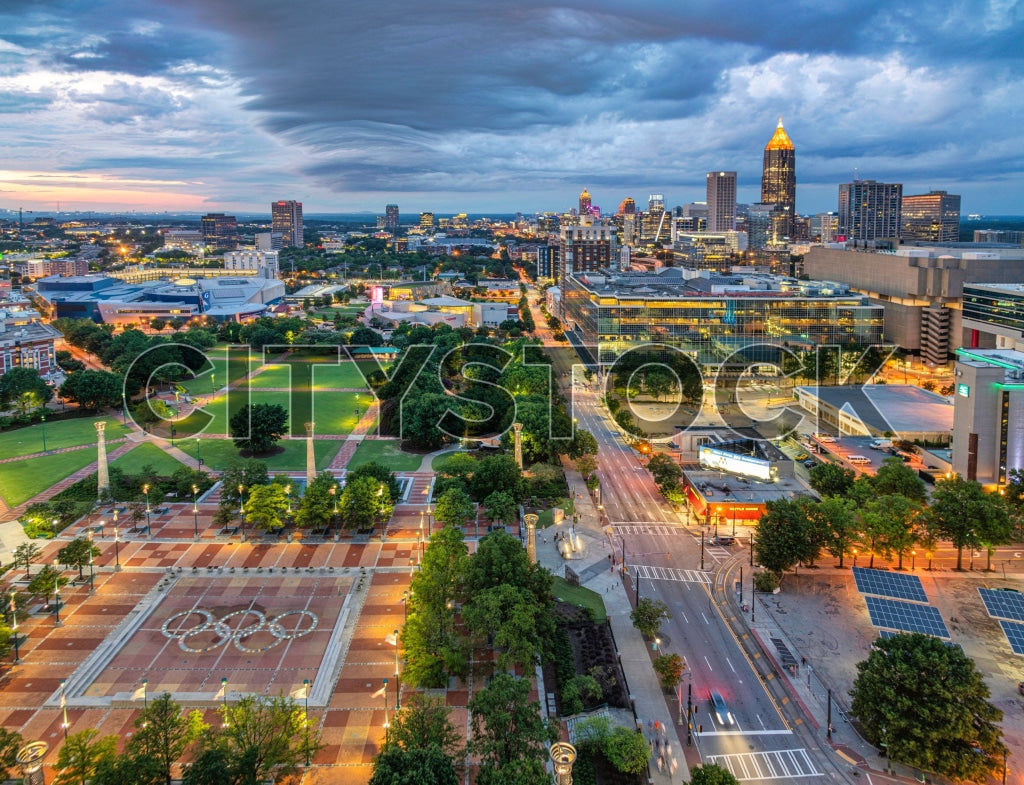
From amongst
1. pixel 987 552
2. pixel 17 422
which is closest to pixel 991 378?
pixel 987 552

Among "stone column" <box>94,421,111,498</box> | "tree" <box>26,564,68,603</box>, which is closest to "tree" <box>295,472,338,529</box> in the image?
"tree" <box>26,564,68,603</box>

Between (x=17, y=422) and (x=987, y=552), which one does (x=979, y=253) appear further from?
(x=17, y=422)

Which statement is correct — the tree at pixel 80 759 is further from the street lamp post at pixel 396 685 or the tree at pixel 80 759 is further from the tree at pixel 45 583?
the tree at pixel 45 583

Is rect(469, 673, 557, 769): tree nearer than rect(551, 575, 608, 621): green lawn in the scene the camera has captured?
Yes

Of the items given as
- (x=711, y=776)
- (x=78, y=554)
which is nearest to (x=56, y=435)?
(x=78, y=554)

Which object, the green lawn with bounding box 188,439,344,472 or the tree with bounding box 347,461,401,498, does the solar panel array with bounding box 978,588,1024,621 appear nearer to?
the tree with bounding box 347,461,401,498
